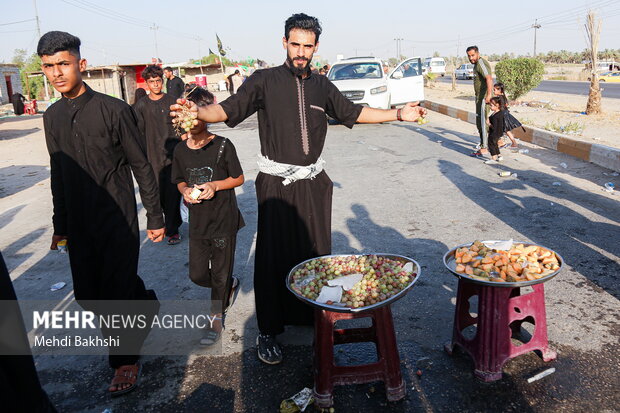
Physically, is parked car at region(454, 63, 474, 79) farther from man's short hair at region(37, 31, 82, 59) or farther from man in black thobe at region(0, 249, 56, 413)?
man in black thobe at region(0, 249, 56, 413)

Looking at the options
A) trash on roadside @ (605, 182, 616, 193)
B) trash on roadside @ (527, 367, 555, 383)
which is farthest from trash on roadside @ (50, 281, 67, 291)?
trash on roadside @ (605, 182, 616, 193)

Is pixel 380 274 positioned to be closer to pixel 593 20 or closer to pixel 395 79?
pixel 593 20

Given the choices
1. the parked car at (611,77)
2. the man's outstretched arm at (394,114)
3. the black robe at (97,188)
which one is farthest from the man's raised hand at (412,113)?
the parked car at (611,77)

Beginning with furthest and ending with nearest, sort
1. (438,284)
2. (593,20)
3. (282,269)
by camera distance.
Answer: (593,20)
(438,284)
(282,269)

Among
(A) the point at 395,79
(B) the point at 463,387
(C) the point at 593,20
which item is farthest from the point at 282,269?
(A) the point at 395,79

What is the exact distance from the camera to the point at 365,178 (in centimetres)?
872

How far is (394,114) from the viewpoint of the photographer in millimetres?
3354

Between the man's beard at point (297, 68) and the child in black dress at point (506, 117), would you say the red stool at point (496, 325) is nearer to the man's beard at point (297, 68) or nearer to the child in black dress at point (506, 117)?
the man's beard at point (297, 68)

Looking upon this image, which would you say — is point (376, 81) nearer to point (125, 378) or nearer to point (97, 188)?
point (97, 188)

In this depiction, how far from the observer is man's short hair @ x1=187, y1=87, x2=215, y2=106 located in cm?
356

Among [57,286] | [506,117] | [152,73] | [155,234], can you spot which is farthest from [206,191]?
[506,117]

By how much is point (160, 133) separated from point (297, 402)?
386 cm

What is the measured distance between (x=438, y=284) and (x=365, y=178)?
14.8 feet

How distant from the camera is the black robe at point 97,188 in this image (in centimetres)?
303
